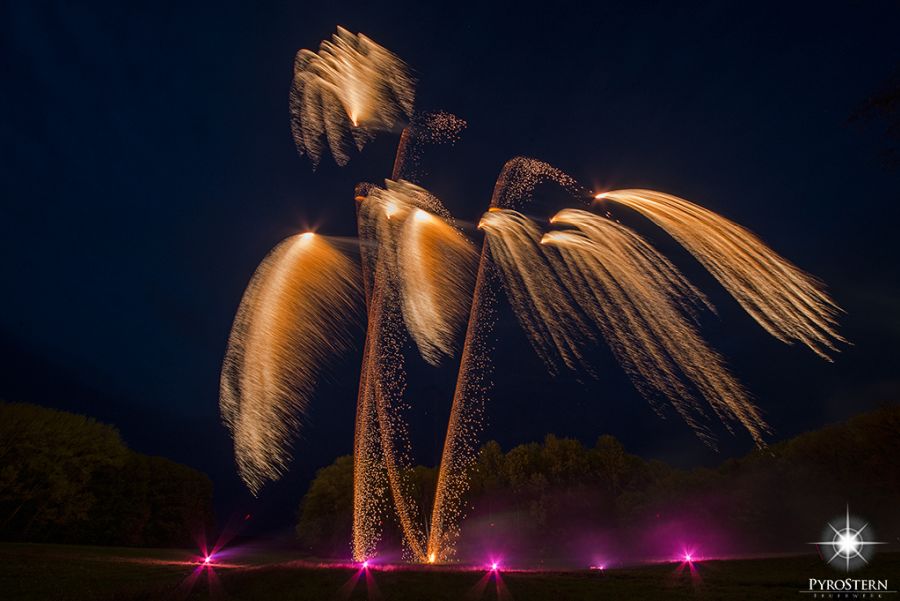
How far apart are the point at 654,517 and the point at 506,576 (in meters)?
36.2

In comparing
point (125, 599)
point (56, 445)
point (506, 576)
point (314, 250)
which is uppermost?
point (314, 250)

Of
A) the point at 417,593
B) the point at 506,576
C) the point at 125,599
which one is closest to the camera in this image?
the point at 125,599

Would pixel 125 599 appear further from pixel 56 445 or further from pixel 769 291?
pixel 56 445

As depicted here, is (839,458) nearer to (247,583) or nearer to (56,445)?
(247,583)

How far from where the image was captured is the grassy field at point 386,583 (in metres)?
17.6

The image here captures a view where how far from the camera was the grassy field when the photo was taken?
17562 millimetres

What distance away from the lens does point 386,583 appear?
1945 centimetres

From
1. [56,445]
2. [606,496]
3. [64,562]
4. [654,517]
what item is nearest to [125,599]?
[64,562]

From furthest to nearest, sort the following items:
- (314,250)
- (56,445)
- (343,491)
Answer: (343,491) < (56,445) < (314,250)

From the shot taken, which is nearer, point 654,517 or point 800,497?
point 800,497

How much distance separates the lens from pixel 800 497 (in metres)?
45.9

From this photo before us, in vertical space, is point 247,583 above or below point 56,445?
below

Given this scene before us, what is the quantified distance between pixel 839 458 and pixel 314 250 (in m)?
44.6

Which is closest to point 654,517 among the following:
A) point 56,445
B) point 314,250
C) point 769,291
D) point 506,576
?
point 506,576
